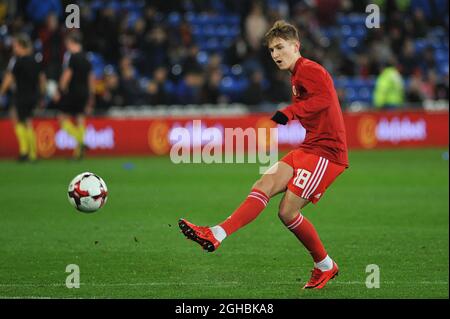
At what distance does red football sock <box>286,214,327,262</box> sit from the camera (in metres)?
7.76

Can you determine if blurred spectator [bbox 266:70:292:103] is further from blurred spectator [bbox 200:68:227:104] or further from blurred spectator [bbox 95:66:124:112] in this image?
blurred spectator [bbox 95:66:124:112]

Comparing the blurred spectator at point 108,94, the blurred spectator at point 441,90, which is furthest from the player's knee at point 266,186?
the blurred spectator at point 441,90

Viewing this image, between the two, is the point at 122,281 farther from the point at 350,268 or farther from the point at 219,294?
the point at 350,268

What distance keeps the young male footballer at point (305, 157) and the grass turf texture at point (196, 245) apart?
0.52 meters

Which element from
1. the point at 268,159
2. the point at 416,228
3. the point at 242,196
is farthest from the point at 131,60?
the point at 416,228

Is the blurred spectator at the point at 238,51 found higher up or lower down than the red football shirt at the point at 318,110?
higher up

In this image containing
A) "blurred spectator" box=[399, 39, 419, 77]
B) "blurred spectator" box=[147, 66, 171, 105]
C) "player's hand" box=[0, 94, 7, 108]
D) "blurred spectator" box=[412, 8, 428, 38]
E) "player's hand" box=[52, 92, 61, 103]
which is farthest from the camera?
"blurred spectator" box=[412, 8, 428, 38]

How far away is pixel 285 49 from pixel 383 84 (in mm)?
16171

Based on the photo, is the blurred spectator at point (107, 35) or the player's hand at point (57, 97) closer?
the player's hand at point (57, 97)

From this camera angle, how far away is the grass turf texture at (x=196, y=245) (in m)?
7.89

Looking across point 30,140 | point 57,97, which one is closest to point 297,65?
point 30,140

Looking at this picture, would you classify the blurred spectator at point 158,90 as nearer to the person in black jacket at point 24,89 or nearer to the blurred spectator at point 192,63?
the blurred spectator at point 192,63

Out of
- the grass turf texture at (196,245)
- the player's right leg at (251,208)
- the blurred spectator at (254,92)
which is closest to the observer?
the player's right leg at (251,208)

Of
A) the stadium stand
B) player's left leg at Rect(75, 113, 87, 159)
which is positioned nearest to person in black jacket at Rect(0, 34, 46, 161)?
player's left leg at Rect(75, 113, 87, 159)
